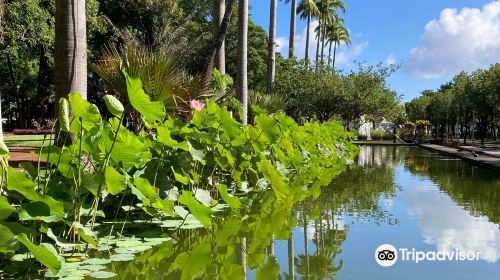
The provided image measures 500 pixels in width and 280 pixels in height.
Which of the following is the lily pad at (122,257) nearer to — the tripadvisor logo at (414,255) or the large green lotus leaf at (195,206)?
the large green lotus leaf at (195,206)

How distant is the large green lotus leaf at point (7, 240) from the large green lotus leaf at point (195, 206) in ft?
3.27

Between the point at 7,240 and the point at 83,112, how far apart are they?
117 cm

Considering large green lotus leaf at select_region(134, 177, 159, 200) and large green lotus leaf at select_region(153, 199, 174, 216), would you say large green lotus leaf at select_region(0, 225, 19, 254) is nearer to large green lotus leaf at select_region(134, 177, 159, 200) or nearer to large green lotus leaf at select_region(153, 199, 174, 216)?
large green lotus leaf at select_region(134, 177, 159, 200)

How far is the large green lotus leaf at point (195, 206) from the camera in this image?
3145 millimetres

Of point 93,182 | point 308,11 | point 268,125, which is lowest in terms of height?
point 93,182

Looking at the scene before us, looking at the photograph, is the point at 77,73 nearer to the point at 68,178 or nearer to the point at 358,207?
the point at 68,178

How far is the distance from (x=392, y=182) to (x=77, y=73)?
6727mm

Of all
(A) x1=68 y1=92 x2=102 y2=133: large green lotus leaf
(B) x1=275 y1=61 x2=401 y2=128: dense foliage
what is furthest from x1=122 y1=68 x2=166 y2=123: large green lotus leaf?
(B) x1=275 y1=61 x2=401 y2=128: dense foliage

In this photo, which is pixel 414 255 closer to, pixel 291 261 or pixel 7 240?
pixel 291 261

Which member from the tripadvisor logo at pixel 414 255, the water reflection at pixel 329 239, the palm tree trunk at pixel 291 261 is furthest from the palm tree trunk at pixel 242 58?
the tripadvisor logo at pixel 414 255

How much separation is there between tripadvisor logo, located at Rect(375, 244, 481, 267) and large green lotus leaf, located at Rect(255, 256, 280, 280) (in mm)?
811

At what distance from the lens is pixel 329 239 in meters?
4.53

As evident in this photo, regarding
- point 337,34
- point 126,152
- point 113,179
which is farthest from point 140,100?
point 337,34

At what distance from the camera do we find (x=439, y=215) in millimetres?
6125
